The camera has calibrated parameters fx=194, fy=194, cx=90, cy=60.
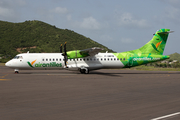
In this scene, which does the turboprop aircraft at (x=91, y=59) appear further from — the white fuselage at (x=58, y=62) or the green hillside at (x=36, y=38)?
the green hillside at (x=36, y=38)

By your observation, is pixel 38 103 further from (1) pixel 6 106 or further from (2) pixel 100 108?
(2) pixel 100 108

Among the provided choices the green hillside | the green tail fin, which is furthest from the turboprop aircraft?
the green hillside

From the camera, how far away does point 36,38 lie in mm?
104688

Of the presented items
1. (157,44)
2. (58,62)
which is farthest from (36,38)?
(157,44)

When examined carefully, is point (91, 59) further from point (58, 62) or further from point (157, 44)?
point (157, 44)

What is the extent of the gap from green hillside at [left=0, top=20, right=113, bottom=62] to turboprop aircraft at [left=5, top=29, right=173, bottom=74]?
59.3 metres

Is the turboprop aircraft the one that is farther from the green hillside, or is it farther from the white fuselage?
Answer: the green hillside

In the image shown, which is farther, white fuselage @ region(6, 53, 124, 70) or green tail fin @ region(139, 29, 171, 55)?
green tail fin @ region(139, 29, 171, 55)

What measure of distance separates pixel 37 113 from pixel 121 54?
25.9 meters

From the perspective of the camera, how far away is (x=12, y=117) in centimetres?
715

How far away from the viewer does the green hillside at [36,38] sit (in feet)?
310

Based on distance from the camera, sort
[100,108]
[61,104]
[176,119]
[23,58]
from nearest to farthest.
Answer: [176,119] < [100,108] < [61,104] < [23,58]

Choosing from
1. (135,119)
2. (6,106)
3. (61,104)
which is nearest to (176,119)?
(135,119)

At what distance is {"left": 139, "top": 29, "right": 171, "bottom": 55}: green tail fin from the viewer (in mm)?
33094
